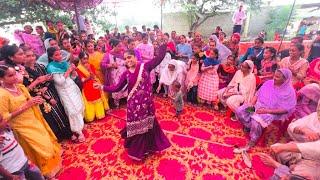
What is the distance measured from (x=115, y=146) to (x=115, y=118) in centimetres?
96

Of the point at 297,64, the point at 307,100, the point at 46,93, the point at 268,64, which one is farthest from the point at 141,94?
the point at 297,64

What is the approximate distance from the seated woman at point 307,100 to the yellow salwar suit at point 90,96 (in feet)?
11.6

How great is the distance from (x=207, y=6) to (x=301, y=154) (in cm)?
1261

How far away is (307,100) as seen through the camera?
3.15 metres

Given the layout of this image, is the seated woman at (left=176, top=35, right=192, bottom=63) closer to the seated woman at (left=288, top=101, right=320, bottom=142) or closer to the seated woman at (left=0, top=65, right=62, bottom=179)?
the seated woman at (left=288, top=101, right=320, bottom=142)

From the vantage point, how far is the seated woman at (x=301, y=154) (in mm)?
1512

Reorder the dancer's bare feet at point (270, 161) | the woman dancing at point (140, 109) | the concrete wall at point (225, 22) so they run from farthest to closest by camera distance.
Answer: the concrete wall at point (225, 22), the woman dancing at point (140, 109), the dancer's bare feet at point (270, 161)

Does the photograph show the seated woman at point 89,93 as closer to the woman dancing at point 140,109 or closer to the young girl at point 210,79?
the woman dancing at point 140,109

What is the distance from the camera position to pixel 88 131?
12.3ft

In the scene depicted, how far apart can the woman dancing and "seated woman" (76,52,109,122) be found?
1024mm

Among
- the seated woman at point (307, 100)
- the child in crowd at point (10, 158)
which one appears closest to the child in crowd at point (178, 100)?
the seated woman at point (307, 100)

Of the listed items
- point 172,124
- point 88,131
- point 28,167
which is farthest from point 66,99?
point 172,124

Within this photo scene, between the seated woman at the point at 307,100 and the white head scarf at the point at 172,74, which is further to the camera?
the white head scarf at the point at 172,74

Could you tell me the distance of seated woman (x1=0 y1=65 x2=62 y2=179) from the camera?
1.99m
